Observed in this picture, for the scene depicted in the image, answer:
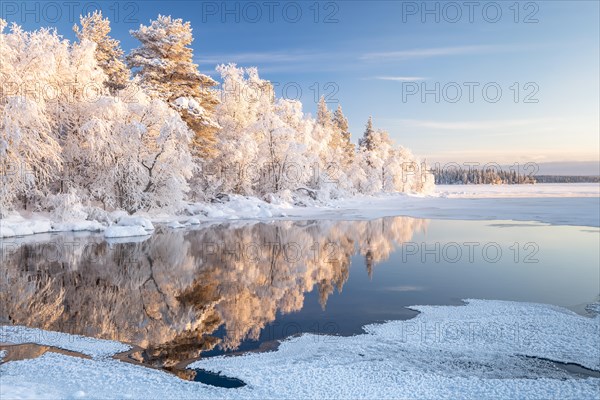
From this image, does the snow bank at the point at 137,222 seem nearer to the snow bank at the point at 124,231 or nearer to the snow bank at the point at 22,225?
the snow bank at the point at 124,231

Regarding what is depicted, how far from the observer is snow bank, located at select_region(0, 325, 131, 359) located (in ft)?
23.6

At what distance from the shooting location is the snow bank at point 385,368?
5703mm

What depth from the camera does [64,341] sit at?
762 centimetres

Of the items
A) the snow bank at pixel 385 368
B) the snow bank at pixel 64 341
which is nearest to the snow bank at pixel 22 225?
the snow bank at pixel 64 341

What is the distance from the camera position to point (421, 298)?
34.5 feet

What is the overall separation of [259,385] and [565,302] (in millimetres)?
7538

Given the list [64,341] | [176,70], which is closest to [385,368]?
[64,341]

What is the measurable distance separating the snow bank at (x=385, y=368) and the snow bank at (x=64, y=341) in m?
0.44

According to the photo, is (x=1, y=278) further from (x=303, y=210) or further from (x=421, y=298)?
(x=303, y=210)

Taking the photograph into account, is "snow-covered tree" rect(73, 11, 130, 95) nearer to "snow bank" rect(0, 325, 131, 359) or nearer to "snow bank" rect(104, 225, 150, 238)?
"snow bank" rect(104, 225, 150, 238)

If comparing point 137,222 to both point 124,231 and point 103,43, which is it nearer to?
point 124,231

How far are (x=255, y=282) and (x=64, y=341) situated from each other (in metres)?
5.42

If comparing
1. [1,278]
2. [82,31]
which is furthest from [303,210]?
[1,278]

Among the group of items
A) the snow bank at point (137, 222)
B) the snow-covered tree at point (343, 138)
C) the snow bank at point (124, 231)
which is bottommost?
the snow bank at point (124, 231)
